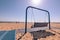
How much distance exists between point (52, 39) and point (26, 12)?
2.86 m

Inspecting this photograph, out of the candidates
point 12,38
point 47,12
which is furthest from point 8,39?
point 47,12

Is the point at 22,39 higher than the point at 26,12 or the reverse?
the reverse

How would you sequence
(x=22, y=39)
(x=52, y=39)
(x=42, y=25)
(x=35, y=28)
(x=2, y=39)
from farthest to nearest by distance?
(x=42, y=25) < (x=35, y=28) < (x=52, y=39) < (x=22, y=39) < (x=2, y=39)

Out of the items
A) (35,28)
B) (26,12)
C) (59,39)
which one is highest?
(26,12)

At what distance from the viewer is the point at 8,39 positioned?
4.08 metres

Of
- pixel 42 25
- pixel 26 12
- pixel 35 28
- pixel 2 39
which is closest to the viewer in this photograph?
pixel 2 39

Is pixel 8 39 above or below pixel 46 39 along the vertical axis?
above

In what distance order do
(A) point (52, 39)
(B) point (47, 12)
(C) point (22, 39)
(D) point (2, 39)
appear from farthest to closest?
(B) point (47, 12) < (A) point (52, 39) < (C) point (22, 39) < (D) point (2, 39)

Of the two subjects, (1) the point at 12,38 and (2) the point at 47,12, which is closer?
(1) the point at 12,38

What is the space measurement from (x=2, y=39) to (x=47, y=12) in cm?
813

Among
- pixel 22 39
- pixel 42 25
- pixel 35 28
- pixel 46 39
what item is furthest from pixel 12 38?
pixel 42 25

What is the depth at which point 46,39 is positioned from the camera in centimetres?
685

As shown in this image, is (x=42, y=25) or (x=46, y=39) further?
(x=42, y=25)

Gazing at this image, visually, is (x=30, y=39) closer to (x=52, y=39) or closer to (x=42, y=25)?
(x=52, y=39)
